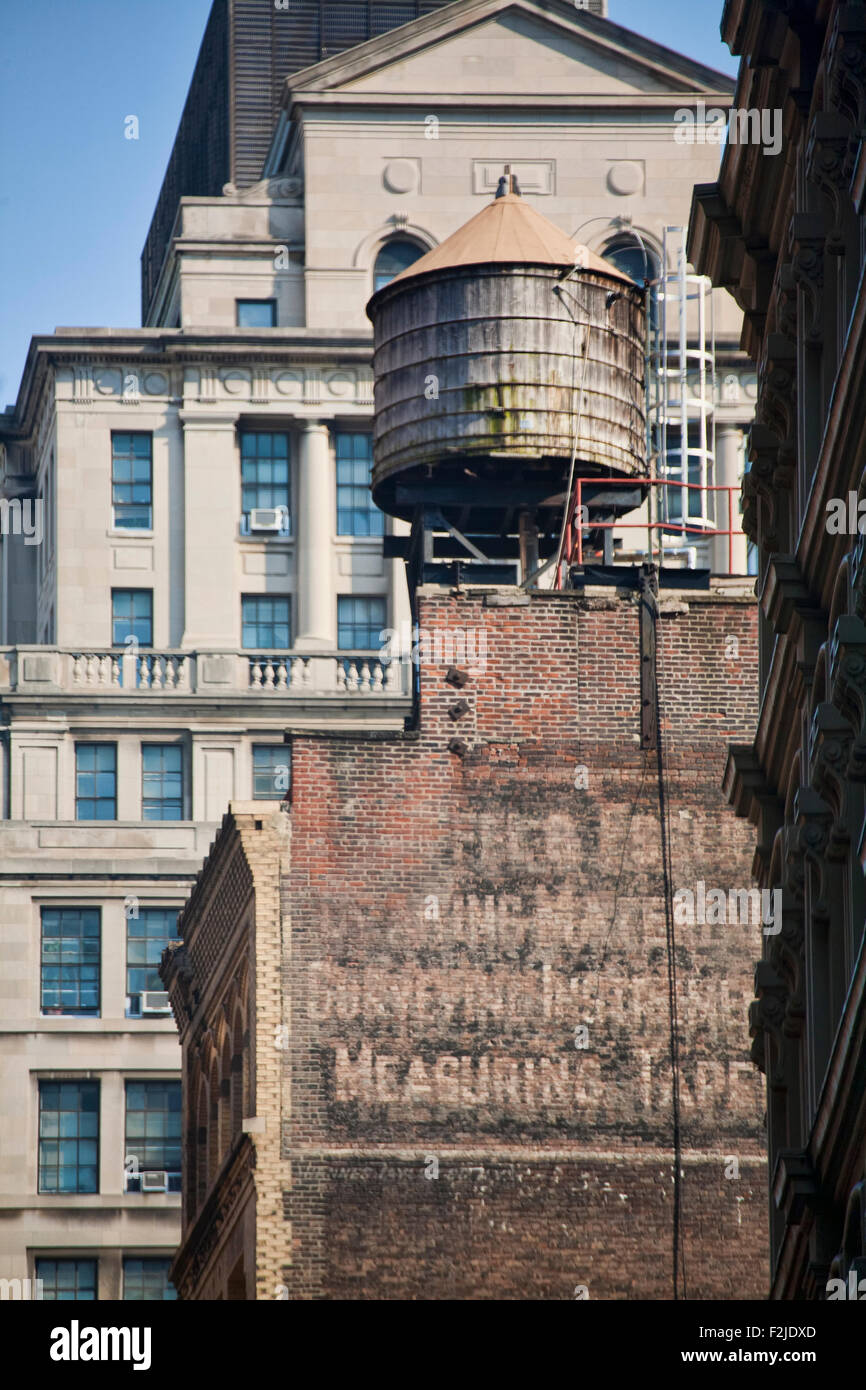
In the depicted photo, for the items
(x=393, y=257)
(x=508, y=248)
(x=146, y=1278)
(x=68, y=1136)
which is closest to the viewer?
(x=508, y=248)

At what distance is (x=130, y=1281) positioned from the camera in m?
60.9

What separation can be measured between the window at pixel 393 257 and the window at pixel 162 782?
565 inches

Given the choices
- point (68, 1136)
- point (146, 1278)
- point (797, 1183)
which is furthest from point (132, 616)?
point (797, 1183)

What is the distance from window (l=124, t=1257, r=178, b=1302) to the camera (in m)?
60.9

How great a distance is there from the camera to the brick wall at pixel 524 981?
3494 cm

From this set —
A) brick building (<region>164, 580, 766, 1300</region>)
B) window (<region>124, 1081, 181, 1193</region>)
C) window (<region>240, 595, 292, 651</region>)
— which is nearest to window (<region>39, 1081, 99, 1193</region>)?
window (<region>124, 1081, 181, 1193</region>)

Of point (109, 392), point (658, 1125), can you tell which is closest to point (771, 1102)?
point (658, 1125)

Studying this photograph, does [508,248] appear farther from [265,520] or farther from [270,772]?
[265,520]

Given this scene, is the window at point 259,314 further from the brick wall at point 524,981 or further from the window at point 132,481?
the brick wall at point 524,981

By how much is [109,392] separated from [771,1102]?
54.0 metres

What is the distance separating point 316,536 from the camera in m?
75.2

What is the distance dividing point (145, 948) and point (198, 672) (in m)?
8.63

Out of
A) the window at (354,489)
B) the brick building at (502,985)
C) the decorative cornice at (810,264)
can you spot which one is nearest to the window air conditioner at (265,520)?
the window at (354,489)

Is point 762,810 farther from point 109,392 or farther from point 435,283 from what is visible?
point 109,392
